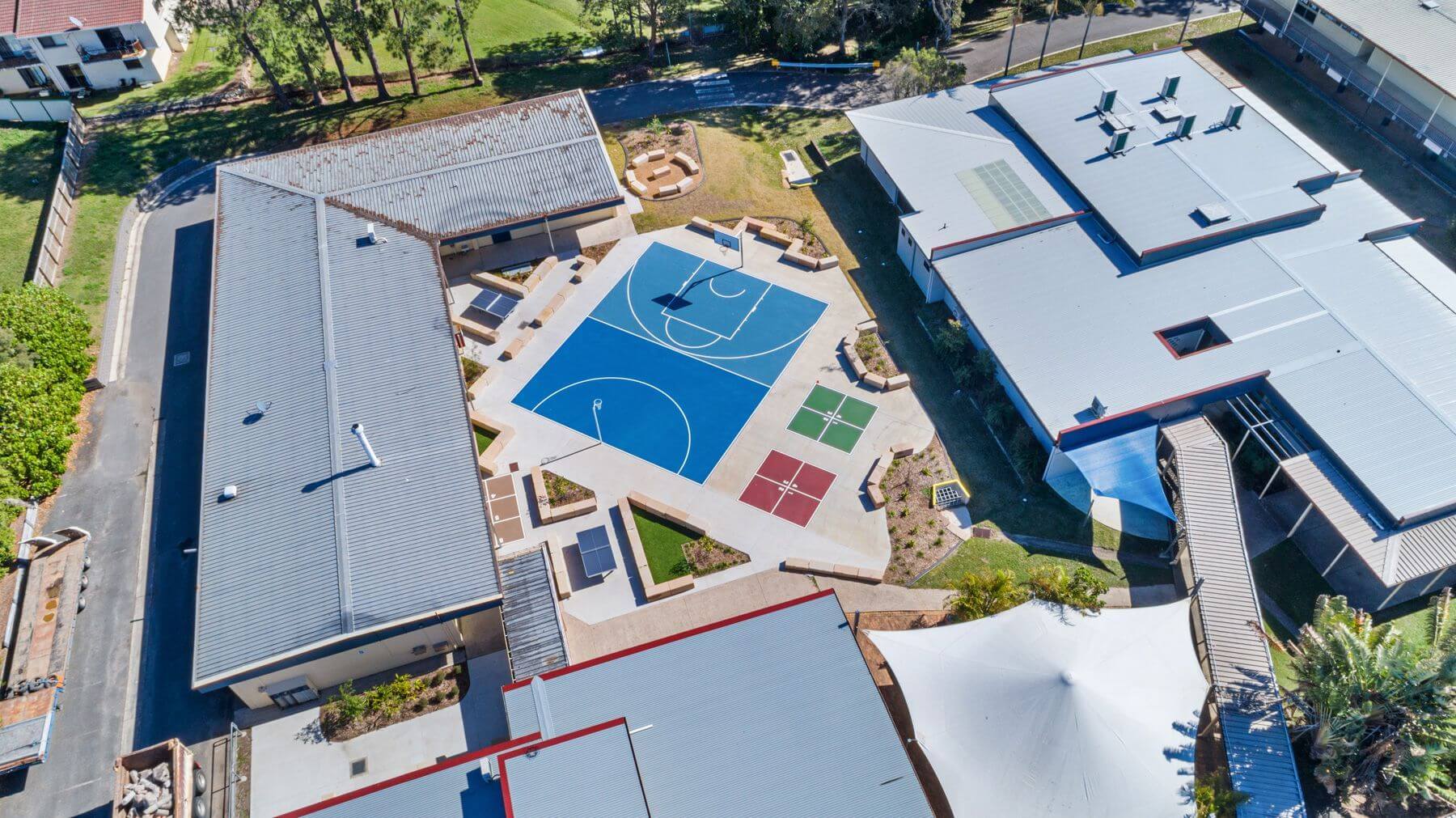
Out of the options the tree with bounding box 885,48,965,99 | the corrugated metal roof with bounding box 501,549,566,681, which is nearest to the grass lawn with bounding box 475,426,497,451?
the corrugated metal roof with bounding box 501,549,566,681

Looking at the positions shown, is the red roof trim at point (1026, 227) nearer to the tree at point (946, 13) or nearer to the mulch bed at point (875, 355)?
the mulch bed at point (875, 355)

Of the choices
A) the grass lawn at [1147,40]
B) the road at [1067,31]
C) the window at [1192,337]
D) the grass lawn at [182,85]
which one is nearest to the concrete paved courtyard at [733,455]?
the window at [1192,337]

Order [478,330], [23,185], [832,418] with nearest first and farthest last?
[832,418] < [478,330] < [23,185]

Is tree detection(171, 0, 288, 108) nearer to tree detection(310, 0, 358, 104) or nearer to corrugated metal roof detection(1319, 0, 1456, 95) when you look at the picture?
tree detection(310, 0, 358, 104)

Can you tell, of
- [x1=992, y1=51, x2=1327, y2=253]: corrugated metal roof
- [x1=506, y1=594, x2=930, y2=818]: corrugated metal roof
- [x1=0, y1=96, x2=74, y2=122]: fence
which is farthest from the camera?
[x1=0, y1=96, x2=74, y2=122]: fence

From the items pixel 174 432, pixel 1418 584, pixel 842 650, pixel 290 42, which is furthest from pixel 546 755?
pixel 290 42

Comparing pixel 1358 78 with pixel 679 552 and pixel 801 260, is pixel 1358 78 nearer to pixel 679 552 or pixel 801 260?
pixel 801 260

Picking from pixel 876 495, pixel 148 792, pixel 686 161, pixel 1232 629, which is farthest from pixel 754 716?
pixel 686 161
